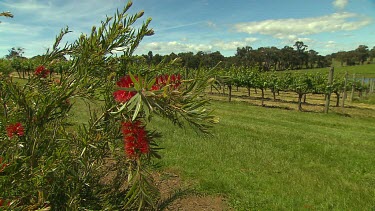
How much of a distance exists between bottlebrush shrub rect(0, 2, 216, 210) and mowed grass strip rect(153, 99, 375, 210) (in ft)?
6.04

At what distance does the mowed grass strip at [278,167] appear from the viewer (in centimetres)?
464

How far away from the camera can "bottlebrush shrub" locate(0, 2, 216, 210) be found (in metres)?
0.97

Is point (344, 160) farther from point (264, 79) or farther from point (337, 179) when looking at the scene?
point (264, 79)

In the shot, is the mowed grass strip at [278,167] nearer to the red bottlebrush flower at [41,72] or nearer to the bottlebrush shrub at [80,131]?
the red bottlebrush flower at [41,72]

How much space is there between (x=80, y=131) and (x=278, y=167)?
17.6 ft

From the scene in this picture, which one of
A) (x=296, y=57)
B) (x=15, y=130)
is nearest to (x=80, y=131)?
(x=15, y=130)

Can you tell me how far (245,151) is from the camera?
697 centimetres

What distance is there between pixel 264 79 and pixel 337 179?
16.8 metres

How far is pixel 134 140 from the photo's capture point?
0.96 meters

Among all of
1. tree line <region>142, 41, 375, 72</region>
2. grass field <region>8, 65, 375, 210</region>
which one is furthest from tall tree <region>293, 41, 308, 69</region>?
grass field <region>8, 65, 375, 210</region>

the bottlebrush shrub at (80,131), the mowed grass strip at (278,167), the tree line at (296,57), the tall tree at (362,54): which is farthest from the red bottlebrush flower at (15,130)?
the tall tree at (362,54)

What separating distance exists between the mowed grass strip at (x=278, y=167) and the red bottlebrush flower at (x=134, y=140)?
83.6 inches

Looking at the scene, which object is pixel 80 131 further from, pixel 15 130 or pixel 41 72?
pixel 41 72

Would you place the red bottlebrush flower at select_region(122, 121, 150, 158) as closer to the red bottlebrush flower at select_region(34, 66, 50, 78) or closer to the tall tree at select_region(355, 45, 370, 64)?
the red bottlebrush flower at select_region(34, 66, 50, 78)
